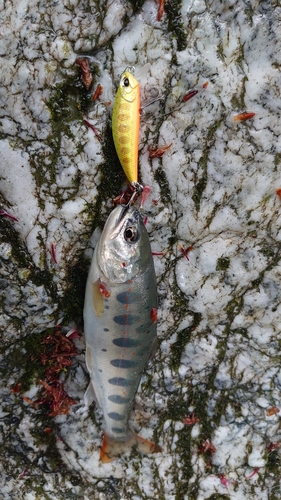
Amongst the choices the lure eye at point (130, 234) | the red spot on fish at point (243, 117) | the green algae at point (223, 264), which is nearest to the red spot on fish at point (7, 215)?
the lure eye at point (130, 234)

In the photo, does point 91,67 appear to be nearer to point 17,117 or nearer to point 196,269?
point 17,117

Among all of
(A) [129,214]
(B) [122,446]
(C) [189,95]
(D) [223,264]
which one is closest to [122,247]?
(A) [129,214]

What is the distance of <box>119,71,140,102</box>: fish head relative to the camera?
10.8 feet

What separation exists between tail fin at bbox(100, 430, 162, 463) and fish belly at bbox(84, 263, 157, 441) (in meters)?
0.31

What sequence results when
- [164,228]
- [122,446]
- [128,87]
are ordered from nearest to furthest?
[128,87], [164,228], [122,446]

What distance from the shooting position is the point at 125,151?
135 inches

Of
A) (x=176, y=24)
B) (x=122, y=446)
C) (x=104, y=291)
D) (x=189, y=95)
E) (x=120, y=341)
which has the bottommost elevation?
(x=122, y=446)

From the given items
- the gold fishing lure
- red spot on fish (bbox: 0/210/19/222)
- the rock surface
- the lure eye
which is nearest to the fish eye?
the gold fishing lure

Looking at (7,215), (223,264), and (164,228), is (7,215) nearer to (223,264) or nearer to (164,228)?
(164,228)

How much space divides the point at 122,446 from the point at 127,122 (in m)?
3.34

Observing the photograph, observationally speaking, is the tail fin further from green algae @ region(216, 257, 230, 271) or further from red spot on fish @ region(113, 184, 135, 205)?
red spot on fish @ region(113, 184, 135, 205)

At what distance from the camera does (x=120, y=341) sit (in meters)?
3.51

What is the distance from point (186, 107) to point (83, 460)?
3984 mm

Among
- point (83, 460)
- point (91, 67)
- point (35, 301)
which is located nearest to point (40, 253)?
point (35, 301)
